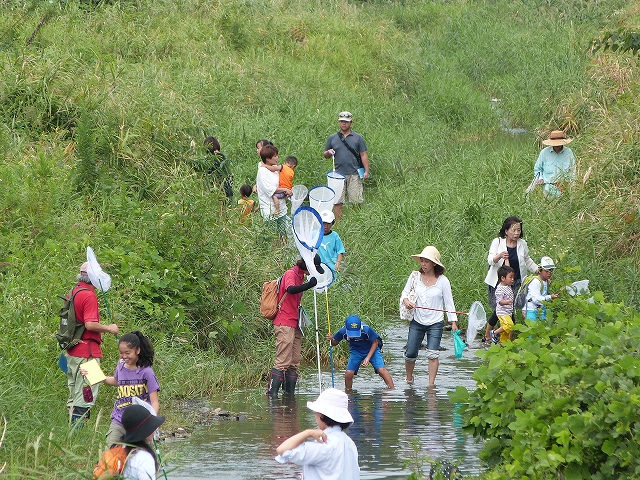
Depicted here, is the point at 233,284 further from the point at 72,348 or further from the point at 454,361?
the point at 72,348

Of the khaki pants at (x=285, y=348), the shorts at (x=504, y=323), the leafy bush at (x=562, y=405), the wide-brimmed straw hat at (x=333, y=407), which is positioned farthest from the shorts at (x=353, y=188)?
the wide-brimmed straw hat at (x=333, y=407)

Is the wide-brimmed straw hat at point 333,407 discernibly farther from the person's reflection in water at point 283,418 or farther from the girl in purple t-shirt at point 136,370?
the person's reflection in water at point 283,418

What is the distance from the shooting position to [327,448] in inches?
243

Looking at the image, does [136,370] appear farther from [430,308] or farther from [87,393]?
[430,308]

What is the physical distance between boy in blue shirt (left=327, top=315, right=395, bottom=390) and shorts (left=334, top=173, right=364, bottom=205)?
734 centimetres

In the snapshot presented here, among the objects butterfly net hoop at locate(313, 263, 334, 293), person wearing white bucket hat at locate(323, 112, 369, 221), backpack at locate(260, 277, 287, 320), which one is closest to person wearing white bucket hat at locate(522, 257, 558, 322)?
butterfly net hoop at locate(313, 263, 334, 293)

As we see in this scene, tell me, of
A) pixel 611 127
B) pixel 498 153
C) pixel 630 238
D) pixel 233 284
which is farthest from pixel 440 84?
pixel 233 284

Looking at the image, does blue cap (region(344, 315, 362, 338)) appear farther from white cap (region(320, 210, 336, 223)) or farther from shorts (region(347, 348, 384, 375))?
white cap (region(320, 210, 336, 223))

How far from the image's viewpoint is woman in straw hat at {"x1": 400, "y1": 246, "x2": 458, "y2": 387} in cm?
1167

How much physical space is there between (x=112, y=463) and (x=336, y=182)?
11575mm

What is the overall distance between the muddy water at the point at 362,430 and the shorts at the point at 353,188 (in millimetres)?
6337

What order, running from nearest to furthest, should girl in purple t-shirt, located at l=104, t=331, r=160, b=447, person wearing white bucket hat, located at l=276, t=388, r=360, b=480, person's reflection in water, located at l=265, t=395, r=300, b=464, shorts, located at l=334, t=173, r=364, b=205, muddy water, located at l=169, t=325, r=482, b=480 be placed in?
1. person wearing white bucket hat, located at l=276, t=388, r=360, b=480
2. girl in purple t-shirt, located at l=104, t=331, r=160, b=447
3. muddy water, located at l=169, t=325, r=482, b=480
4. person's reflection in water, located at l=265, t=395, r=300, b=464
5. shorts, located at l=334, t=173, r=364, b=205

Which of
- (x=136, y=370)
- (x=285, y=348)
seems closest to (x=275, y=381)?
(x=285, y=348)

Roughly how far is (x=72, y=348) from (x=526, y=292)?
5.83 m
